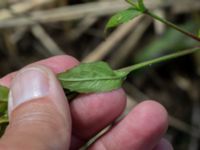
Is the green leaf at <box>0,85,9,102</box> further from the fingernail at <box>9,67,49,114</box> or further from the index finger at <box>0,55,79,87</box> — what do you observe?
the index finger at <box>0,55,79,87</box>

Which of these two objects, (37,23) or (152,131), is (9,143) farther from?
(37,23)

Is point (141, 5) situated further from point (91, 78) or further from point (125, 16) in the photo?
point (91, 78)

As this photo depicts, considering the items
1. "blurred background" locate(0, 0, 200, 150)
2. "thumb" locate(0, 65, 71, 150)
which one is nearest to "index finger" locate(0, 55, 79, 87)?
"thumb" locate(0, 65, 71, 150)

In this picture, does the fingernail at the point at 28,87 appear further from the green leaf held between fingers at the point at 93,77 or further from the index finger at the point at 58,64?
the index finger at the point at 58,64

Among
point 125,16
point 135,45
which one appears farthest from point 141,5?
point 135,45

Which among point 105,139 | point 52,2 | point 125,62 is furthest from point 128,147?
point 52,2
